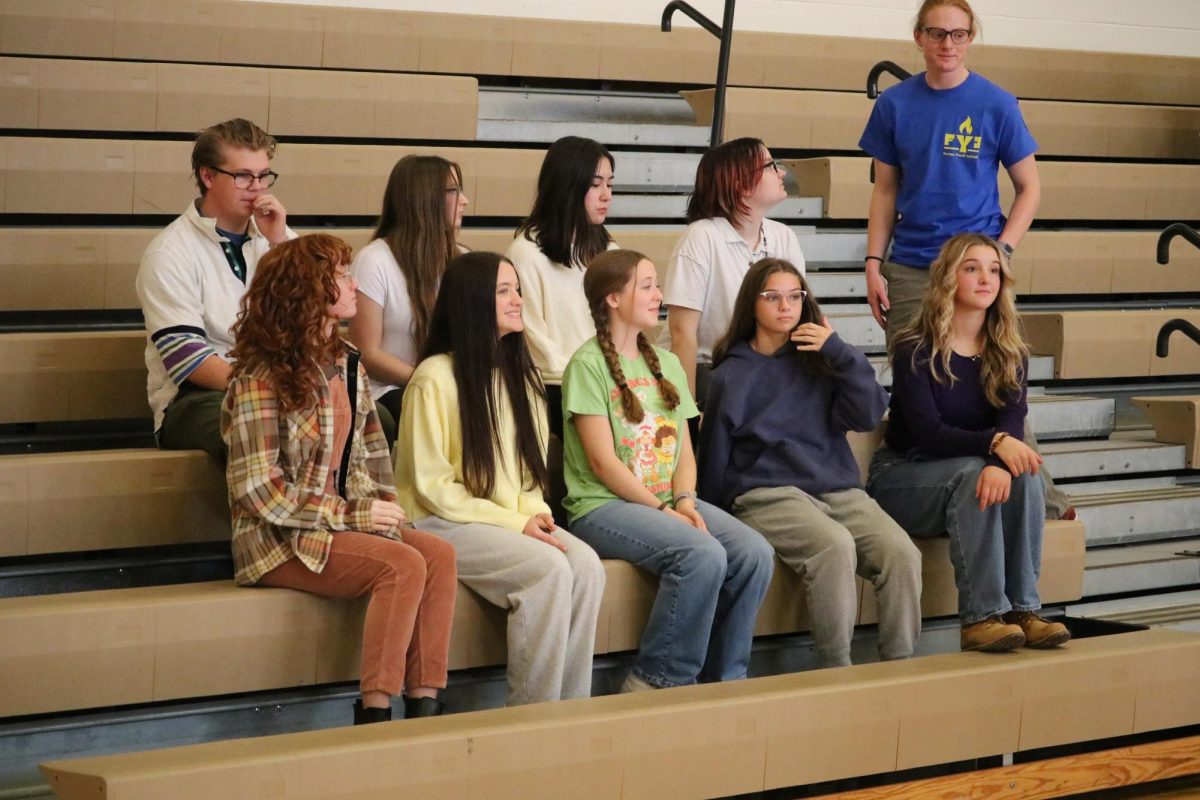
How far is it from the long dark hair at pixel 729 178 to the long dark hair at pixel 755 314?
0.23 metres

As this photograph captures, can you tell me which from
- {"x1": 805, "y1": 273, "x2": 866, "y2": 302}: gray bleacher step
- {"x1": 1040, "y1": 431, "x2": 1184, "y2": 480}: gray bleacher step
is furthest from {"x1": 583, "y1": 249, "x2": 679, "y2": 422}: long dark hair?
{"x1": 805, "y1": 273, "x2": 866, "y2": 302}: gray bleacher step

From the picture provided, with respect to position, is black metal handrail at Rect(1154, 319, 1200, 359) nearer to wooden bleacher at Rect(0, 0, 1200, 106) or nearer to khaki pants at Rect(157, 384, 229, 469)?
wooden bleacher at Rect(0, 0, 1200, 106)

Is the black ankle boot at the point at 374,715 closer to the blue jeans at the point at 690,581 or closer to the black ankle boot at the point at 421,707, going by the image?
the black ankle boot at the point at 421,707

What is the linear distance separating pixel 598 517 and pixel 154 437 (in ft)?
3.22

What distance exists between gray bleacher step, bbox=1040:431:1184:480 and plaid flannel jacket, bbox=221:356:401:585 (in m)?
1.86

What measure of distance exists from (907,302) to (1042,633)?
825 millimetres

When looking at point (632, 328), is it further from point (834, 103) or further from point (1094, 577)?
point (834, 103)

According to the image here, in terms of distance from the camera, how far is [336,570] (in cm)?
256

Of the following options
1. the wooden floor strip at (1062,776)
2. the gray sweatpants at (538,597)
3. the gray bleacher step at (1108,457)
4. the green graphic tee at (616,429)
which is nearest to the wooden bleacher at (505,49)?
the gray bleacher step at (1108,457)

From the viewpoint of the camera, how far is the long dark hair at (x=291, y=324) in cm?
255

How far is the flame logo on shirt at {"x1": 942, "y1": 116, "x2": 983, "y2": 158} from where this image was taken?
3.43m

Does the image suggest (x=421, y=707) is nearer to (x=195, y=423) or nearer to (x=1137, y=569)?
(x=195, y=423)

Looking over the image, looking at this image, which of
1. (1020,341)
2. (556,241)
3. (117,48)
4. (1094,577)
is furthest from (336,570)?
(117,48)

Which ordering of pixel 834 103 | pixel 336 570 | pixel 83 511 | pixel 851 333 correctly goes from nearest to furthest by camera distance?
pixel 336 570, pixel 83 511, pixel 851 333, pixel 834 103
